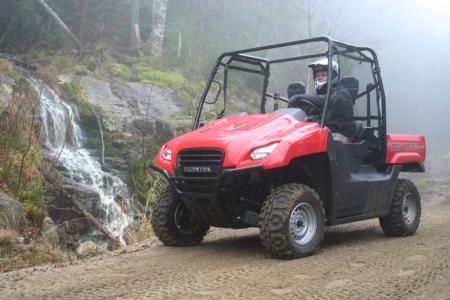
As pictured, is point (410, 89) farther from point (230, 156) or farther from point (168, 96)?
point (230, 156)

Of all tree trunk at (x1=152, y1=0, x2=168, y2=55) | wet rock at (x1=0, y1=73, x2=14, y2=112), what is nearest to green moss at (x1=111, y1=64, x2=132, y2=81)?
tree trunk at (x1=152, y1=0, x2=168, y2=55)

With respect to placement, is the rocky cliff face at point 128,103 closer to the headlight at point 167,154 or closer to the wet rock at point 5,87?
the wet rock at point 5,87

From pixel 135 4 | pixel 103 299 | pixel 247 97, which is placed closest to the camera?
pixel 103 299

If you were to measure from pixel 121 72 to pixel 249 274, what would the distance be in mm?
16408

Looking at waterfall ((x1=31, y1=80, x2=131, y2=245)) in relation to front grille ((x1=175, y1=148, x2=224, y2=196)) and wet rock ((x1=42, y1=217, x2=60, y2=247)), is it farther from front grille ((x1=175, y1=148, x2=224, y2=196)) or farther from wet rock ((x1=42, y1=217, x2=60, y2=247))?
front grille ((x1=175, y1=148, x2=224, y2=196))

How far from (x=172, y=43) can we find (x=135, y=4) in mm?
2765

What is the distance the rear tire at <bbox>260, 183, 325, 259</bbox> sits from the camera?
461 cm

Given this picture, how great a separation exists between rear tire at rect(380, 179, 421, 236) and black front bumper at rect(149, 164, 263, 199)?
237 centimetres

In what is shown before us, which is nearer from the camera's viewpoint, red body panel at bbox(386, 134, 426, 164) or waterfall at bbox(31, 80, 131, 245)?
red body panel at bbox(386, 134, 426, 164)

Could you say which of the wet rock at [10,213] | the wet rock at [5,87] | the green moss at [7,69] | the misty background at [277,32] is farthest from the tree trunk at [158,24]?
the wet rock at [10,213]

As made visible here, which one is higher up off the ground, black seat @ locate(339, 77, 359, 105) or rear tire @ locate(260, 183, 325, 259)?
black seat @ locate(339, 77, 359, 105)

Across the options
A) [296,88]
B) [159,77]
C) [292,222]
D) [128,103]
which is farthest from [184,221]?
[159,77]

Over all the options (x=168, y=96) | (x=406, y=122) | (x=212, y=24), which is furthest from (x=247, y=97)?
(x=406, y=122)

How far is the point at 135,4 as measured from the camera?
77.9ft
